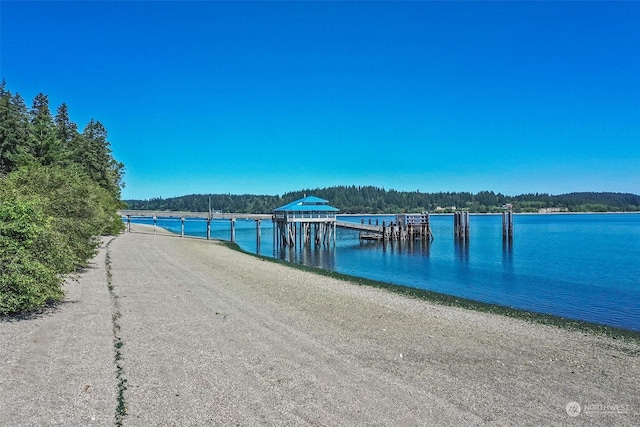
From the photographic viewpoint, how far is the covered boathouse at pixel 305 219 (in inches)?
2106

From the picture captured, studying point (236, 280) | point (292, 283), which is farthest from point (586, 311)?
point (236, 280)

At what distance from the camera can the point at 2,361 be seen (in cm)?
842

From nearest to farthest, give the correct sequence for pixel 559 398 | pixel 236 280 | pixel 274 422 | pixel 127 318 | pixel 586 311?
pixel 274 422, pixel 559 398, pixel 127 318, pixel 586 311, pixel 236 280

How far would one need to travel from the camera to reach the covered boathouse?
176 feet

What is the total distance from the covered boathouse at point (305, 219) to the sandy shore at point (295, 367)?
37.4 m

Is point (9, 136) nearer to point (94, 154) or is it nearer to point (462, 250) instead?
point (94, 154)

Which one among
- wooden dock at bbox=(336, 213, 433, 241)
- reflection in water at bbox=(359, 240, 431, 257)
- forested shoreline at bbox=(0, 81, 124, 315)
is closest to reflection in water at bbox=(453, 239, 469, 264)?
reflection in water at bbox=(359, 240, 431, 257)

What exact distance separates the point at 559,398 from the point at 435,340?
4.08 metres

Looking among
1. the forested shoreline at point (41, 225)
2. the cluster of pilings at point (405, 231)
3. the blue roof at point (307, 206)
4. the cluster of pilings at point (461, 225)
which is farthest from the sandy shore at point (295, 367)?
the cluster of pilings at point (461, 225)

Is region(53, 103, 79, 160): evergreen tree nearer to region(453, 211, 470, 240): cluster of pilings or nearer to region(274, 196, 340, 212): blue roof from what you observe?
region(274, 196, 340, 212): blue roof

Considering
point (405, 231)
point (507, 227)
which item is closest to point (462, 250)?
point (405, 231)

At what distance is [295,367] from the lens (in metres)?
9.22

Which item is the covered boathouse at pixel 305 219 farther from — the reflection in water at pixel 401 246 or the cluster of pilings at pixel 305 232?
the reflection in water at pixel 401 246

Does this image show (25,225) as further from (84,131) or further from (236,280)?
(84,131)
